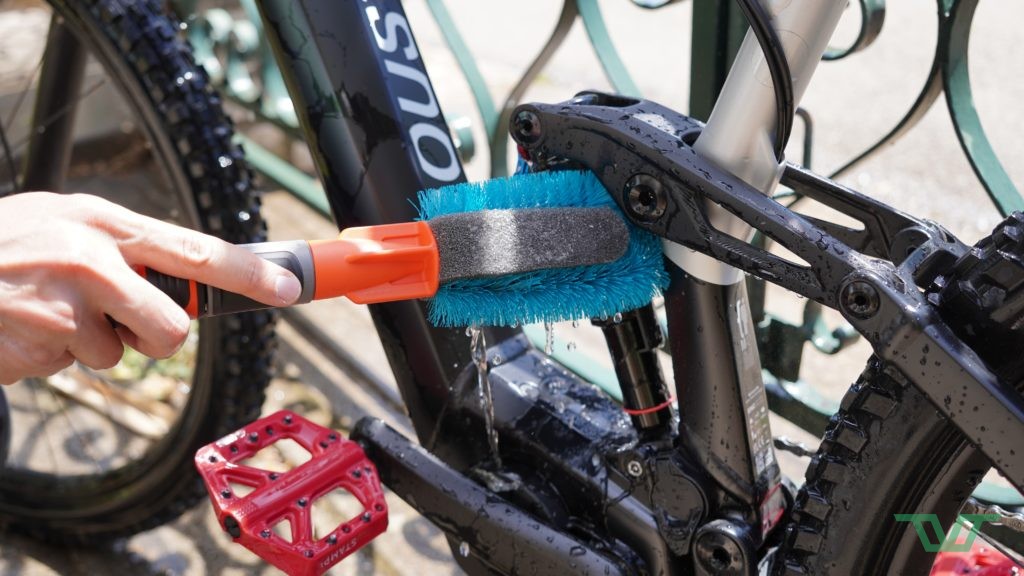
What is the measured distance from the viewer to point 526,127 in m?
0.87

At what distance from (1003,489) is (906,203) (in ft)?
4.89

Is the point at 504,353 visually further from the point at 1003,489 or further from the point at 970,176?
the point at 970,176

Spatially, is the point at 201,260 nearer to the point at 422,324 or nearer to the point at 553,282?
the point at 553,282

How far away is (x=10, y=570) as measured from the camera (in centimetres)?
154

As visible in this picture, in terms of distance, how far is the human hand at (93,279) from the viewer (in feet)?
2.18

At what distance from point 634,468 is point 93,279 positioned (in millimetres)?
512

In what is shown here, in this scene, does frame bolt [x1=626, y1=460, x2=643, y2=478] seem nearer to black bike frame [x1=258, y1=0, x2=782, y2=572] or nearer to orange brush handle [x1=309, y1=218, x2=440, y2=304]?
black bike frame [x1=258, y1=0, x2=782, y2=572]

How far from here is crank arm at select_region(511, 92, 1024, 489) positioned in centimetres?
67

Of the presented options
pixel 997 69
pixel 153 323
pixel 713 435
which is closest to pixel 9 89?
pixel 153 323

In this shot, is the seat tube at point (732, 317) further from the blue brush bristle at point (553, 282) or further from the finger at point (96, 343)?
the finger at point (96, 343)

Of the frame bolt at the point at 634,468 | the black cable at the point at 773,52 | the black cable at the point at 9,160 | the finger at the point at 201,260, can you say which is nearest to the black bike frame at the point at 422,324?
the frame bolt at the point at 634,468

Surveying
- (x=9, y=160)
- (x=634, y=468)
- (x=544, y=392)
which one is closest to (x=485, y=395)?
(x=544, y=392)

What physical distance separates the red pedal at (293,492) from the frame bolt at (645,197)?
1.32ft

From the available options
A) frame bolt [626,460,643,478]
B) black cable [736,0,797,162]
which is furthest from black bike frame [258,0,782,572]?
black cable [736,0,797,162]
